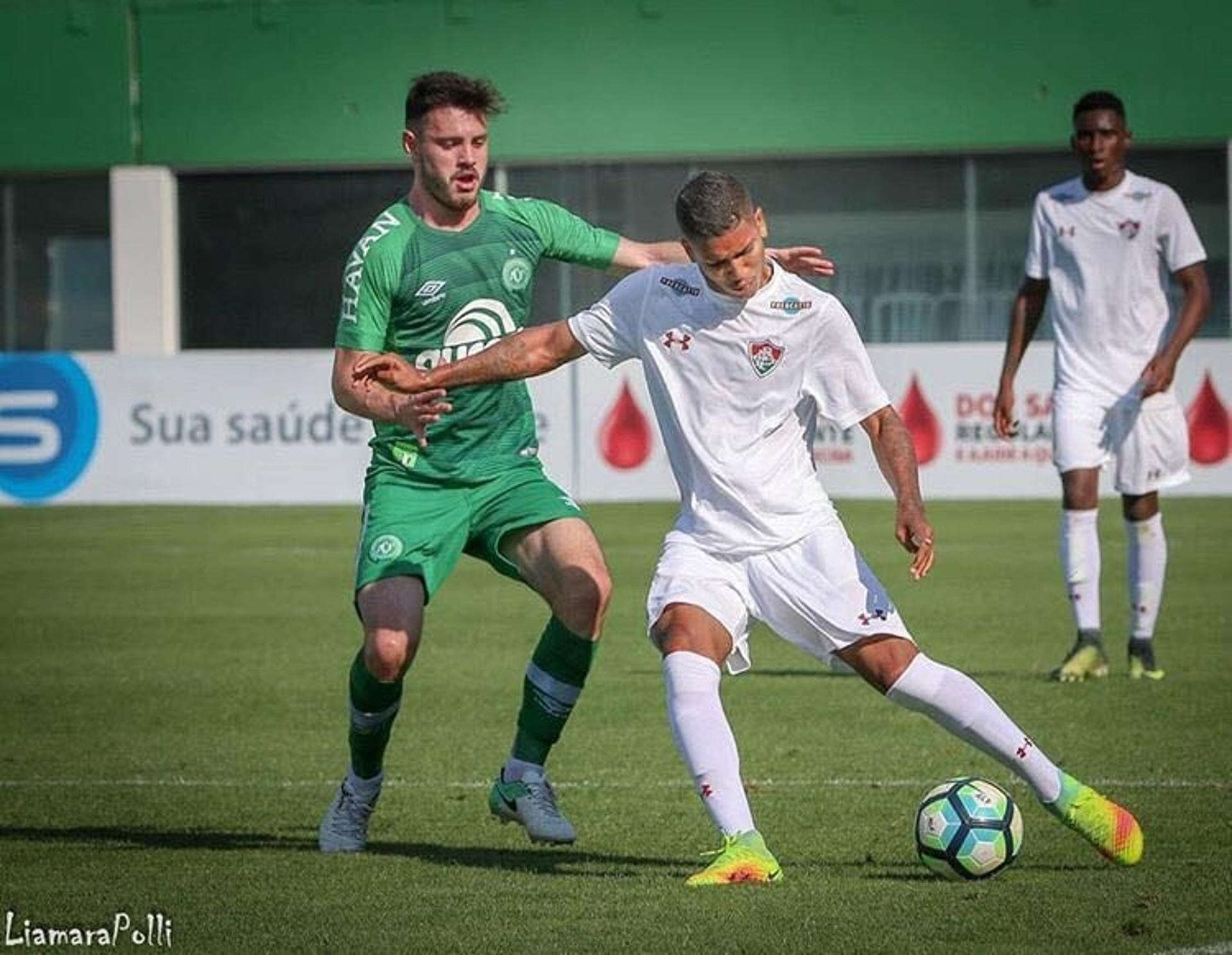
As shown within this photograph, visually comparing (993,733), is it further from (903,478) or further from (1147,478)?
(1147,478)

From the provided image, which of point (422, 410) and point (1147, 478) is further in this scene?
point (1147, 478)

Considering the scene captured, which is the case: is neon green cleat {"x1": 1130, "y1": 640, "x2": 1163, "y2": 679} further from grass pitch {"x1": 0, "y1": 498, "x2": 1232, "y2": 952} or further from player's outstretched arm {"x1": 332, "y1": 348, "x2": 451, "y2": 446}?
player's outstretched arm {"x1": 332, "y1": 348, "x2": 451, "y2": 446}

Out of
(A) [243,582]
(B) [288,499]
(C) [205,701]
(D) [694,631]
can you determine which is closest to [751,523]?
(D) [694,631]

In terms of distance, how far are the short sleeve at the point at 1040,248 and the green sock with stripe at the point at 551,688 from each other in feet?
15.2

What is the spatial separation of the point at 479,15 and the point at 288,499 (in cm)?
942

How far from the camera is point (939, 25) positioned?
3067 centimetres

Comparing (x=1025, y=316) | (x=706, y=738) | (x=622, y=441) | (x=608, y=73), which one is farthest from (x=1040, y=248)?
(x=608, y=73)

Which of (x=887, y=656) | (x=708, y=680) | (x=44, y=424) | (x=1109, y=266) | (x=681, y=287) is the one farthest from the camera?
→ (x=44, y=424)

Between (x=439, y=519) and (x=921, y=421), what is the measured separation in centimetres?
1582

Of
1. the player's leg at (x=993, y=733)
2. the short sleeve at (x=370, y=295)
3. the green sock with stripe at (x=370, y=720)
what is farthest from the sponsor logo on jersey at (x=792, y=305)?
the green sock with stripe at (x=370, y=720)

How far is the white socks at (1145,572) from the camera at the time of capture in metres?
11.7

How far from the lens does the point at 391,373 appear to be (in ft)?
23.8

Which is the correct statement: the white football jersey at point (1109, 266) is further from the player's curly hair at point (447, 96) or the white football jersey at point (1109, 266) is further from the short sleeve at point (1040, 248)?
the player's curly hair at point (447, 96)

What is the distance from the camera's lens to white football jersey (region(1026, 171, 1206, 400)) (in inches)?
463
